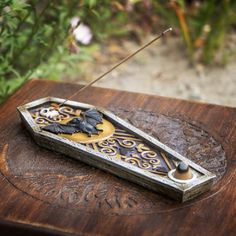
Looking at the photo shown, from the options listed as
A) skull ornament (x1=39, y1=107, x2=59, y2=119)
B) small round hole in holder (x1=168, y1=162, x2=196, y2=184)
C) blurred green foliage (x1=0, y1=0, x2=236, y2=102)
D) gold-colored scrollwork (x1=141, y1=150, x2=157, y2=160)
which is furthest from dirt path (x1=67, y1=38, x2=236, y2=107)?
small round hole in holder (x1=168, y1=162, x2=196, y2=184)

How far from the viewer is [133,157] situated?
154cm

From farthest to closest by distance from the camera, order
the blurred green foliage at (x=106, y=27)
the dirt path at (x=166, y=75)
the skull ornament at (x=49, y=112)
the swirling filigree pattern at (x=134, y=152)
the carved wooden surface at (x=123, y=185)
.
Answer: the dirt path at (x=166, y=75) → the blurred green foliage at (x=106, y=27) → the skull ornament at (x=49, y=112) → the swirling filigree pattern at (x=134, y=152) → the carved wooden surface at (x=123, y=185)

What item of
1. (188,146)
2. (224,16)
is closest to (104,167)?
(188,146)

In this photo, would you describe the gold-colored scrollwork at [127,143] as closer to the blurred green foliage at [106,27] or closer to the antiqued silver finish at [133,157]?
the antiqued silver finish at [133,157]

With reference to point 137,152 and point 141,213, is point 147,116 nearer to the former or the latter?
point 137,152

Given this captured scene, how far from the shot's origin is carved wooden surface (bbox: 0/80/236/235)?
1.33m

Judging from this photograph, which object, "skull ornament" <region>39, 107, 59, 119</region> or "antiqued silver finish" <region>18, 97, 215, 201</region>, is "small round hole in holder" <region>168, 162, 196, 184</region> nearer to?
"antiqued silver finish" <region>18, 97, 215, 201</region>

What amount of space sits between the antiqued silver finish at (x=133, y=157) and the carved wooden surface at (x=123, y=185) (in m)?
0.02

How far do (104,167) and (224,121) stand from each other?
491 mm

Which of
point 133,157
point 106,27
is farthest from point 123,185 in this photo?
point 106,27

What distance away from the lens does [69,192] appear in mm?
1450

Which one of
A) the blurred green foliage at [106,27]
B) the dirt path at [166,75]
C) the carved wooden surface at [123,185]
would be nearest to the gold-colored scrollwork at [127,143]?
the carved wooden surface at [123,185]

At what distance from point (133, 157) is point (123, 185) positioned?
103 mm

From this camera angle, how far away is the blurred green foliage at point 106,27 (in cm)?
246
